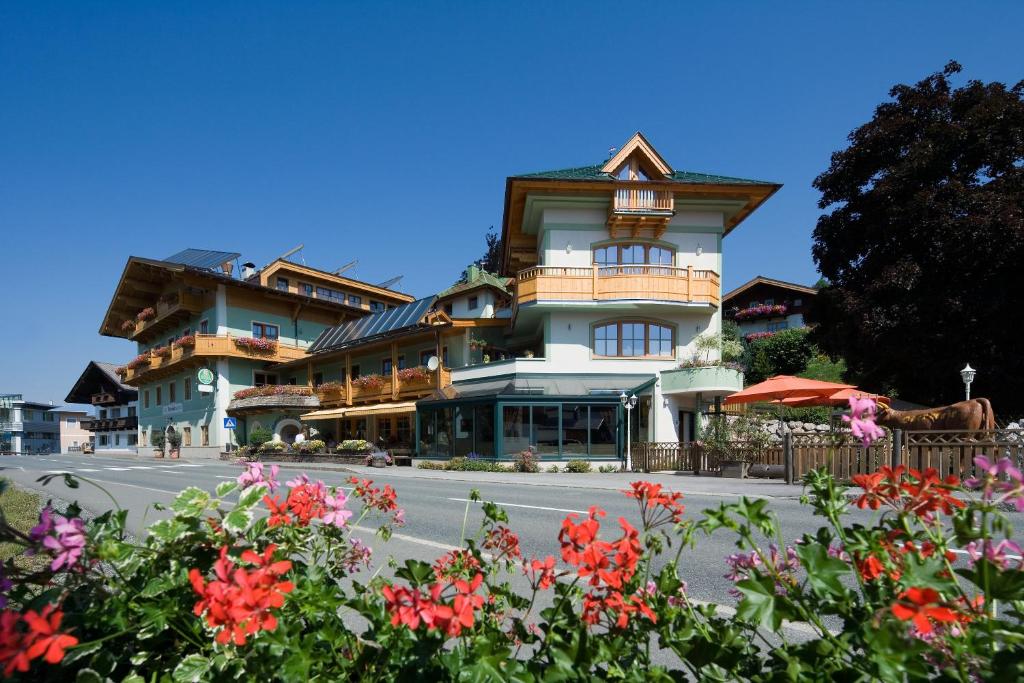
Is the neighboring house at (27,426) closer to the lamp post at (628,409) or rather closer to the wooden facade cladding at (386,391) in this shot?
the wooden facade cladding at (386,391)

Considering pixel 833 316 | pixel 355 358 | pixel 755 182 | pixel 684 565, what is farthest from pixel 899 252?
pixel 355 358

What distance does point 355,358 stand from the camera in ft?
106

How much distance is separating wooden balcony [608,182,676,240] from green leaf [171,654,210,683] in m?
21.6

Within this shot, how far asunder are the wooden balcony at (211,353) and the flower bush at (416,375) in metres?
12.3

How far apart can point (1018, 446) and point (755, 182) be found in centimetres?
1435

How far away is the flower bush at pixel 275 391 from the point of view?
31.7 m

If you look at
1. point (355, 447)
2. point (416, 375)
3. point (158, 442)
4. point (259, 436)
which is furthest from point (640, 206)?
point (158, 442)

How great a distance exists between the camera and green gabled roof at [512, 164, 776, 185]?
21.7 meters

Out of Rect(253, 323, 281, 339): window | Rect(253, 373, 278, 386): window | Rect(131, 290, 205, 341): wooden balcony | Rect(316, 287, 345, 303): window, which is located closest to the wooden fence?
Rect(253, 373, 278, 386): window

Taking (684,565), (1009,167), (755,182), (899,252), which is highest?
(755,182)

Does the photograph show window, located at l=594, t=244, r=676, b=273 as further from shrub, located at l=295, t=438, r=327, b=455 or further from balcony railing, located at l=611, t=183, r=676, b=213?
shrub, located at l=295, t=438, r=327, b=455

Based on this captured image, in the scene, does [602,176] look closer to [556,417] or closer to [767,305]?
[556,417]

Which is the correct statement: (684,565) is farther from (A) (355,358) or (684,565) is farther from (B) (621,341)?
(A) (355,358)

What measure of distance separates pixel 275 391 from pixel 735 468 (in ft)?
86.0
